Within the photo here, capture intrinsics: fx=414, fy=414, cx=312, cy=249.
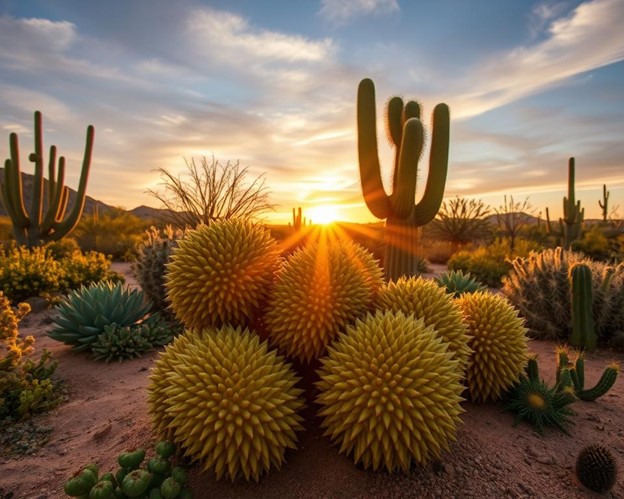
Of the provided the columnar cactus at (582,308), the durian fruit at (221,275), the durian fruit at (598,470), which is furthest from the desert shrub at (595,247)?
the durian fruit at (221,275)

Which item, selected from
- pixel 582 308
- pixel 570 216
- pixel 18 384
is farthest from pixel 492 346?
pixel 570 216

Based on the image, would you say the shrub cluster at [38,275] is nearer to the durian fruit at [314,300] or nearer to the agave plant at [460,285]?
the agave plant at [460,285]

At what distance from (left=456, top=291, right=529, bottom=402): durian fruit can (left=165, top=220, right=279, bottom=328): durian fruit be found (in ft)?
5.20

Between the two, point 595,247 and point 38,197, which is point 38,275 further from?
point 595,247

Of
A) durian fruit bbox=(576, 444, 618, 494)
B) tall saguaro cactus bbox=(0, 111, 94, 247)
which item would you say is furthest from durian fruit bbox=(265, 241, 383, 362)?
tall saguaro cactus bbox=(0, 111, 94, 247)

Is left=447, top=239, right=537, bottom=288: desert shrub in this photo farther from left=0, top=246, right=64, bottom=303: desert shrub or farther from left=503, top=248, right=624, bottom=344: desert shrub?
left=0, top=246, right=64, bottom=303: desert shrub

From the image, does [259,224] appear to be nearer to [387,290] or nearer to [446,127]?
[387,290]

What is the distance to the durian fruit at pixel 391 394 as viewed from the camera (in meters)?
2.10

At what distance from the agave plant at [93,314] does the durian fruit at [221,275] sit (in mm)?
3495

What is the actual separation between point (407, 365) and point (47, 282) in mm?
8799

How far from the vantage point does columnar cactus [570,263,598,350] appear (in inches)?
205

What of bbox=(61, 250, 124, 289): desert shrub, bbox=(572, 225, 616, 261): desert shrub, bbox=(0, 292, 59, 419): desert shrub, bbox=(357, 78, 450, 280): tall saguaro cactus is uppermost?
bbox=(357, 78, 450, 280): tall saguaro cactus

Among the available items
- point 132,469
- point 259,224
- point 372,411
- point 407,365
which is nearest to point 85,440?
point 132,469

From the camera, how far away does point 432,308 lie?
8.99ft
